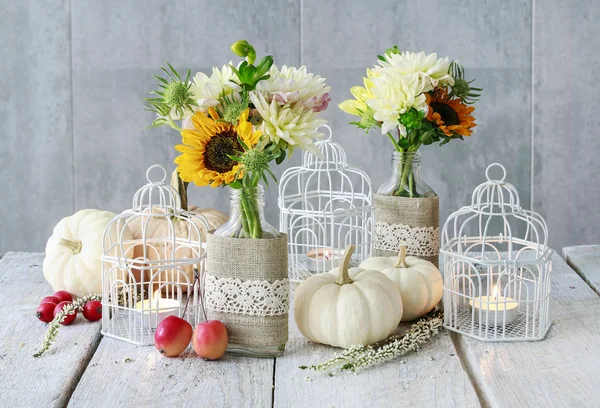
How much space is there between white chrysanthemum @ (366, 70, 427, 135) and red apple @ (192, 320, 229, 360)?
547 millimetres

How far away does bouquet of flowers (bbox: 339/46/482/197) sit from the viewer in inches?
62.9

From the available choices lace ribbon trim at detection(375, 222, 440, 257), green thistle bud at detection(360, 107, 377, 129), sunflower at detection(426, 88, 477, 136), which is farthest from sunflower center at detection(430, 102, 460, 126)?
lace ribbon trim at detection(375, 222, 440, 257)

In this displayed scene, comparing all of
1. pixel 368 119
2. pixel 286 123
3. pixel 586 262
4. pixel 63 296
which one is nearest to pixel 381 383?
pixel 286 123

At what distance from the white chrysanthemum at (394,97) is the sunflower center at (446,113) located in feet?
0.23

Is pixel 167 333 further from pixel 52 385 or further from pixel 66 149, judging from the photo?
pixel 66 149

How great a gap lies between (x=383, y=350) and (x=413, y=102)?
525 mm

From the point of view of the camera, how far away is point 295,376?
1.28 metres

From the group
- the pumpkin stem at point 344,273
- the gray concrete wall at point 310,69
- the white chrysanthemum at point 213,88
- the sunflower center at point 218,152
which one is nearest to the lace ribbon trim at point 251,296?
the pumpkin stem at point 344,273

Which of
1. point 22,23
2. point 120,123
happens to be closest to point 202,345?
point 120,123

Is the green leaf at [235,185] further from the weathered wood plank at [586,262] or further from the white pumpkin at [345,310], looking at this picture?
the weathered wood plank at [586,262]

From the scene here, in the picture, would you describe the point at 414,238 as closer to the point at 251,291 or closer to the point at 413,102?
the point at 413,102

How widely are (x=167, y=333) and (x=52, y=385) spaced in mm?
201

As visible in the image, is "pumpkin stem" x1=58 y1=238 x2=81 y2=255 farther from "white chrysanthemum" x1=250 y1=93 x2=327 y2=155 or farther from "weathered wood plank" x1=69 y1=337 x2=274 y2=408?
"white chrysanthemum" x1=250 y1=93 x2=327 y2=155

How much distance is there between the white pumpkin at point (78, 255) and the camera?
169 centimetres
